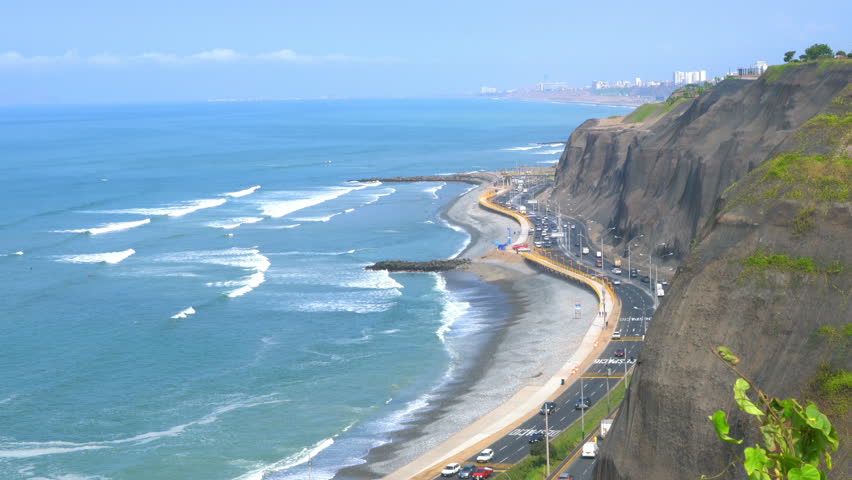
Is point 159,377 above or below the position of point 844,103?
below

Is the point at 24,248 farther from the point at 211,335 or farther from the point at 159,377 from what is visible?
the point at 159,377

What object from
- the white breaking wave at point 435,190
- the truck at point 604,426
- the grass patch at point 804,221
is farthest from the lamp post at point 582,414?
the white breaking wave at point 435,190

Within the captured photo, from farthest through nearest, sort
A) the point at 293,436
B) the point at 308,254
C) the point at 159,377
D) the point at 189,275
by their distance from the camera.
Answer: the point at 308,254 → the point at 189,275 → the point at 159,377 → the point at 293,436

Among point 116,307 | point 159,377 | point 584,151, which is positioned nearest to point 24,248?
point 116,307

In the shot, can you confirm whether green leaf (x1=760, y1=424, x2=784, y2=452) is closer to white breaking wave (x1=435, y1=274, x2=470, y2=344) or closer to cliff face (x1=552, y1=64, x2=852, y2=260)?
white breaking wave (x1=435, y1=274, x2=470, y2=344)

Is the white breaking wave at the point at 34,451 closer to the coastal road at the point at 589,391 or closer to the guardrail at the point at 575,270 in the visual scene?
the coastal road at the point at 589,391

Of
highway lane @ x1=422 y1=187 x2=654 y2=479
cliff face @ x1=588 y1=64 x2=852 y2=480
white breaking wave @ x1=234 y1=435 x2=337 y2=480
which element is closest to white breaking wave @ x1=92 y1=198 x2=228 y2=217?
highway lane @ x1=422 y1=187 x2=654 y2=479
